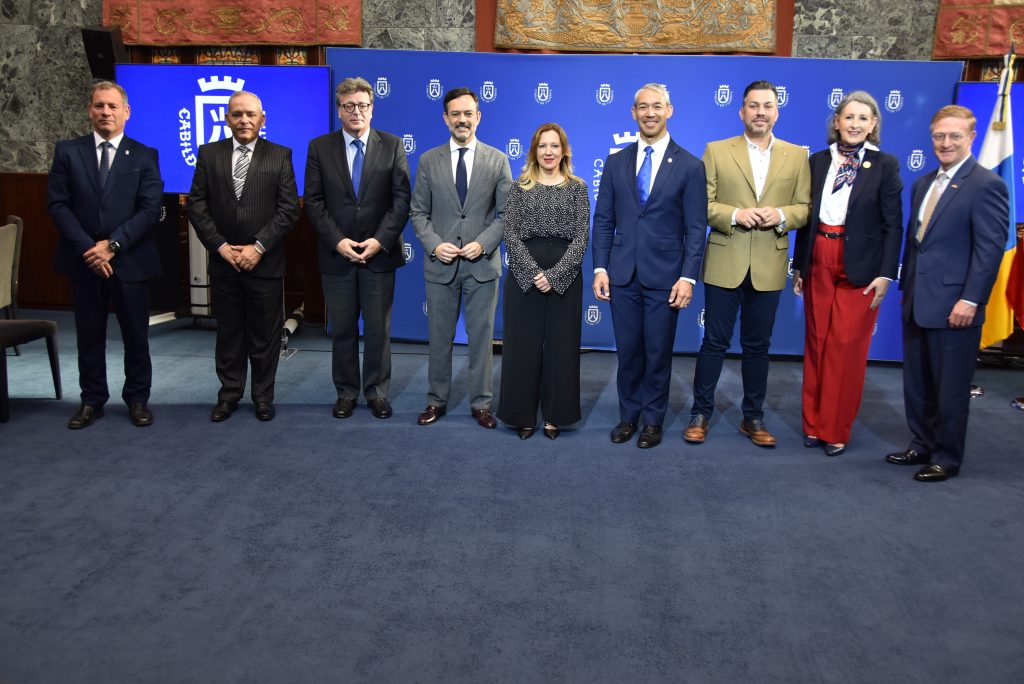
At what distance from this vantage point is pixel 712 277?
3680mm

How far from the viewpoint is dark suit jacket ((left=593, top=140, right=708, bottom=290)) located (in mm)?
3521

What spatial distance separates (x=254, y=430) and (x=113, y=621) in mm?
1677

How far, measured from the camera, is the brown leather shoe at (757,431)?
12.4 feet

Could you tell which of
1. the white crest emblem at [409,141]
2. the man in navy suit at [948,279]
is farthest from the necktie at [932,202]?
the white crest emblem at [409,141]

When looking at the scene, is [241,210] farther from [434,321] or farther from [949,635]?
[949,635]

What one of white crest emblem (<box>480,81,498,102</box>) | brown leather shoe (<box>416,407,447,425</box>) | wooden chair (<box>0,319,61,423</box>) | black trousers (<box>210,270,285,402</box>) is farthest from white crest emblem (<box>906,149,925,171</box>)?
wooden chair (<box>0,319,61,423</box>)

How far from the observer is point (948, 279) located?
10.7 feet

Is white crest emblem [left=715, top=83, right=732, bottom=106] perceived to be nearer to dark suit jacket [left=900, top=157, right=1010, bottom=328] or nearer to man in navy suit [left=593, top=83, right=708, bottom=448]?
man in navy suit [left=593, top=83, right=708, bottom=448]

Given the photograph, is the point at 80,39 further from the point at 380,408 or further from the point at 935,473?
the point at 935,473

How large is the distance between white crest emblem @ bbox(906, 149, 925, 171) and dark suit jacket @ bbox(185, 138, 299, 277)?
3.73 m

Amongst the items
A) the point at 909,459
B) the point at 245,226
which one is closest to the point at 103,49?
the point at 245,226

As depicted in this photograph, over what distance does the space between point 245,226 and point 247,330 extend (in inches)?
20.1

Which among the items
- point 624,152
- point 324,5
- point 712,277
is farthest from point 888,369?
point 324,5

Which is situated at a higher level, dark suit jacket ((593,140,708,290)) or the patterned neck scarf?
the patterned neck scarf
